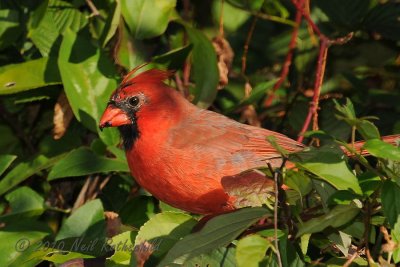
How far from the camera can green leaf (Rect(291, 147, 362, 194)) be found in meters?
1.80

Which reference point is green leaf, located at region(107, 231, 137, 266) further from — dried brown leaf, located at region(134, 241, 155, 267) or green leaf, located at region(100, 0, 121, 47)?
green leaf, located at region(100, 0, 121, 47)

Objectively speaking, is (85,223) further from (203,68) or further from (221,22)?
(221,22)

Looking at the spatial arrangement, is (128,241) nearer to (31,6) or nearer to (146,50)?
(146,50)

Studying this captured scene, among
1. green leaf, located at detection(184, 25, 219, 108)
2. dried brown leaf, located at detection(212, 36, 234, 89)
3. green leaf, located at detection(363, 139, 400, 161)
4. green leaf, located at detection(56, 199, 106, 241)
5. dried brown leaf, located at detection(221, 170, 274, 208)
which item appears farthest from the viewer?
dried brown leaf, located at detection(212, 36, 234, 89)

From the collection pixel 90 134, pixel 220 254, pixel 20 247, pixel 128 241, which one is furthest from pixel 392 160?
pixel 90 134

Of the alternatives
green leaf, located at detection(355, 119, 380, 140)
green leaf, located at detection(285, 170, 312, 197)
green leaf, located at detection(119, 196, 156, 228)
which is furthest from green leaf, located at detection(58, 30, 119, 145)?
green leaf, located at detection(355, 119, 380, 140)

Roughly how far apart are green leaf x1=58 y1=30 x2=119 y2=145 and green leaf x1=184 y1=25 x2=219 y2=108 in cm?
33

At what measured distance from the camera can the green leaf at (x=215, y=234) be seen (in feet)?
6.17

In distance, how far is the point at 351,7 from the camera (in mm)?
3592

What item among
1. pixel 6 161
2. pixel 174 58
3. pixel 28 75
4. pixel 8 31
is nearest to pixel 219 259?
pixel 6 161

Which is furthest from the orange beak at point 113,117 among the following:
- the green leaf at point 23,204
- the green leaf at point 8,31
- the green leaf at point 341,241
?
the green leaf at point 341,241

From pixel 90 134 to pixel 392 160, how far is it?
76.6 inches

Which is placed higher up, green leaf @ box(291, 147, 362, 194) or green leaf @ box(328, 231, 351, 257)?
green leaf @ box(291, 147, 362, 194)

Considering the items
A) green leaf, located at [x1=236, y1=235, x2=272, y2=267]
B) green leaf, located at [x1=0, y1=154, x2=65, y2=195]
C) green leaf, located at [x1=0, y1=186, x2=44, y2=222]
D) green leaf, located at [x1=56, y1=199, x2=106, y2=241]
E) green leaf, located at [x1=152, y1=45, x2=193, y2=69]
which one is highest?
green leaf, located at [x1=236, y1=235, x2=272, y2=267]
